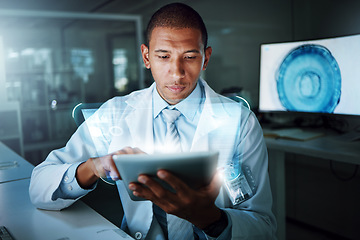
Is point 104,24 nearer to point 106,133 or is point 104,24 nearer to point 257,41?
point 257,41

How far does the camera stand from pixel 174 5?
98cm

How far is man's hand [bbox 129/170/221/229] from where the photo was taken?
65cm

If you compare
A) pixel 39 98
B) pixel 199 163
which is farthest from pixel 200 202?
pixel 39 98

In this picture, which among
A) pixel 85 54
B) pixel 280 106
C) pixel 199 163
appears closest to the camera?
pixel 199 163

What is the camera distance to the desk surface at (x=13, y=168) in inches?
51.0

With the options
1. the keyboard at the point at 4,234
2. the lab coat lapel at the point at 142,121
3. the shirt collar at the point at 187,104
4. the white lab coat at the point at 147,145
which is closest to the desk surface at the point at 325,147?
Result: the white lab coat at the point at 147,145

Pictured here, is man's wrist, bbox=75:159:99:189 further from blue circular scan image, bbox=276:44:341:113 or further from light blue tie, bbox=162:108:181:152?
blue circular scan image, bbox=276:44:341:113

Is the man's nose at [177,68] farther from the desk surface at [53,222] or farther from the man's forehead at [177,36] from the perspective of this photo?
the desk surface at [53,222]

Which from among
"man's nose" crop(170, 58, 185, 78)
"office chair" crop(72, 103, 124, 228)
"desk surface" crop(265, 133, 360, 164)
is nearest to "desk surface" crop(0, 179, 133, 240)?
"office chair" crop(72, 103, 124, 228)

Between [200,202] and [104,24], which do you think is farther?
[104,24]

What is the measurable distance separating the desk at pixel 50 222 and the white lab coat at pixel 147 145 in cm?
4

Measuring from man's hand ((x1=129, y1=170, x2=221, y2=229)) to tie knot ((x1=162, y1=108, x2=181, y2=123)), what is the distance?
0.39 meters

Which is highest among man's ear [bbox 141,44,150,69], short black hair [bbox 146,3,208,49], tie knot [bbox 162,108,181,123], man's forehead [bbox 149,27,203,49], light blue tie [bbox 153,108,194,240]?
short black hair [bbox 146,3,208,49]

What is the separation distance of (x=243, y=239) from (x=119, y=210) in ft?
1.39
